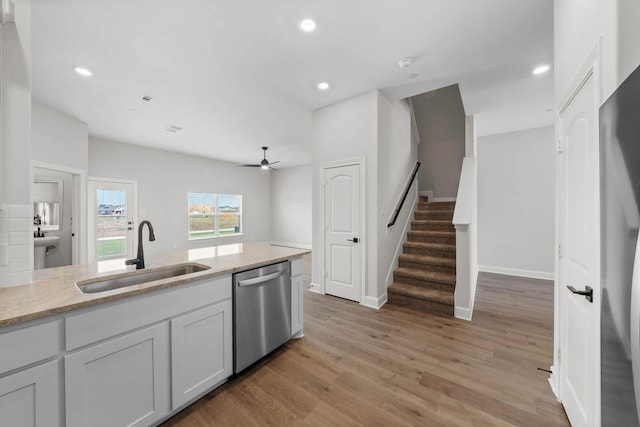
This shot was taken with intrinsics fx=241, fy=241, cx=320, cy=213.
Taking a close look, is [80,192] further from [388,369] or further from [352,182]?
[388,369]

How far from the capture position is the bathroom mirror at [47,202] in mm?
4656

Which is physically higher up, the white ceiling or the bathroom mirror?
the white ceiling

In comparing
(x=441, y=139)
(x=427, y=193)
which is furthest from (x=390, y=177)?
(x=441, y=139)

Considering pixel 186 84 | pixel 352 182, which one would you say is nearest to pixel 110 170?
pixel 186 84

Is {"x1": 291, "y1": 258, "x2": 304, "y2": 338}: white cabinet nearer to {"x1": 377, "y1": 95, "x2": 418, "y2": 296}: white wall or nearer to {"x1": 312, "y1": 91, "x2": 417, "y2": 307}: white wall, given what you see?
{"x1": 312, "y1": 91, "x2": 417, "y2": 307}: white wall

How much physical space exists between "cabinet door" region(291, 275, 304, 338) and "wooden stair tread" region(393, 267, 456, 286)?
186 centimetres

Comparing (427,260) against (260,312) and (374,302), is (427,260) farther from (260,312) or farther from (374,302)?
(260,312)

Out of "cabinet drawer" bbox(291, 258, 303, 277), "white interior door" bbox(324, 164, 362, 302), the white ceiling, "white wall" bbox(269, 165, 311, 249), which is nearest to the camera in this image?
the white ceiling

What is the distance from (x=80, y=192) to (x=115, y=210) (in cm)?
138

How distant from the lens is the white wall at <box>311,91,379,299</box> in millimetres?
3381

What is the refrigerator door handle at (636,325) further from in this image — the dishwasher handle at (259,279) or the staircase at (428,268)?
the staircase at (428,268)

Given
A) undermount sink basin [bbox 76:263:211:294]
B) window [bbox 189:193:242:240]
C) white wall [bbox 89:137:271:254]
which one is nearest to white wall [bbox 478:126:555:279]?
undermount sink basin [bbox 76:263:211:294]

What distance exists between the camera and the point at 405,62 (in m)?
2.69

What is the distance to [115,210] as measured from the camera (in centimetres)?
568
